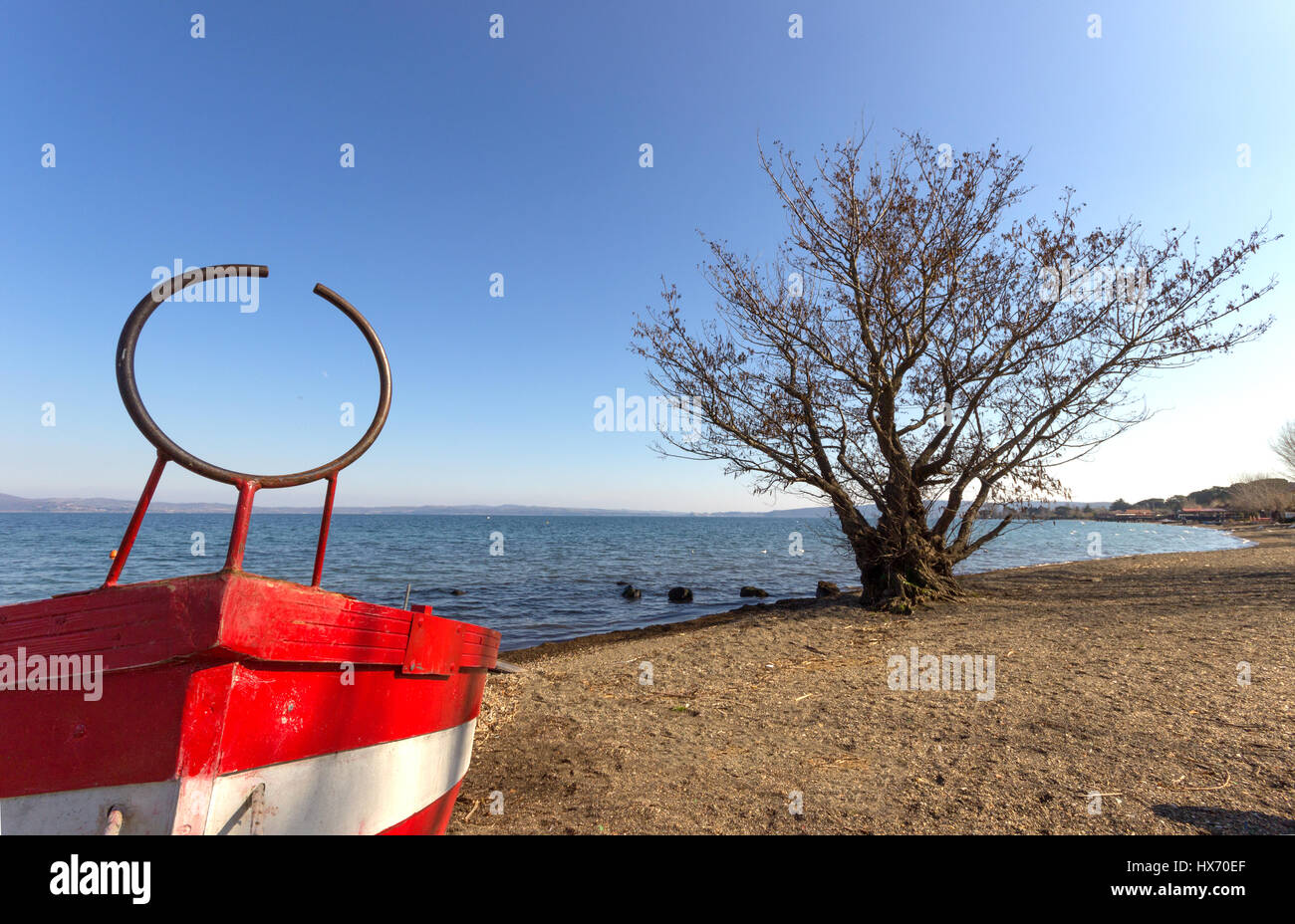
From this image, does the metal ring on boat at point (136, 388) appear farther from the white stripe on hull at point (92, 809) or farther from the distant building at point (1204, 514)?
the distant building at point (1204, 514)

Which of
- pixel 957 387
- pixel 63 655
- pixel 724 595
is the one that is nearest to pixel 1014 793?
pixel 63 655

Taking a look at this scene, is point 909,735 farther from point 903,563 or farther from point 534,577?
point 534,577

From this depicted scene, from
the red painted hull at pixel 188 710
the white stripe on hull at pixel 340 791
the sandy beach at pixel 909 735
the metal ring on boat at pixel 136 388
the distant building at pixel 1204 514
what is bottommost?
the distant building at pixel 1204 514

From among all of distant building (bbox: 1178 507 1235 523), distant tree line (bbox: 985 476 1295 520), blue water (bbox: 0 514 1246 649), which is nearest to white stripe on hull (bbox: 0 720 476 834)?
blue water (bbox: 0 514 1246 649)

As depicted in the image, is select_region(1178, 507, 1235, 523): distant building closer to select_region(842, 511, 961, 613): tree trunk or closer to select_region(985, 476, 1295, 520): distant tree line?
select_region(985, 476, 1295, 520): distant tree line

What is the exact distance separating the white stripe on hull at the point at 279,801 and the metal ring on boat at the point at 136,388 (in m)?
1.10

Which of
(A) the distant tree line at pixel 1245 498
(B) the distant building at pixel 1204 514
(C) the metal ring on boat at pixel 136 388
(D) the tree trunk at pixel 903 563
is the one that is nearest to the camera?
(C) the metal ring on boat at pixel 136 388

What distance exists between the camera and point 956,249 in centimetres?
1174

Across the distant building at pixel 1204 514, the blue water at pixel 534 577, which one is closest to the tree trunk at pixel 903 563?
the blue water at pixel 534 577

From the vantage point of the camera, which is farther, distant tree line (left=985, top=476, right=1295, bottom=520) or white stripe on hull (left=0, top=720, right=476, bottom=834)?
distant tree line (left=985, top=476, right=1295, bottom=520)

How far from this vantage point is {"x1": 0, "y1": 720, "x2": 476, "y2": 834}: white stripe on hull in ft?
7.15

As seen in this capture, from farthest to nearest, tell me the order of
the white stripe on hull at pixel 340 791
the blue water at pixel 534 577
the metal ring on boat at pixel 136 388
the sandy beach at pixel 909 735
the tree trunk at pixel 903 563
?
1. the blue water at pixel 534 577
2. the tree trunk at pixel 903 563
3. the sandy beach at pixel 909 735
4. the white stripe on hull at pixel 340 791
5. the metal ring on boat at pixel 136 388

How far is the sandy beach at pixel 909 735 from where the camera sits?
3.88m
